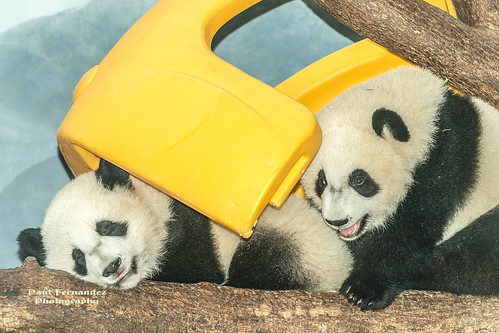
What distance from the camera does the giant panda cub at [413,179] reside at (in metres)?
3.04

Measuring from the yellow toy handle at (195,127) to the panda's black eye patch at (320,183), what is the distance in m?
0.28

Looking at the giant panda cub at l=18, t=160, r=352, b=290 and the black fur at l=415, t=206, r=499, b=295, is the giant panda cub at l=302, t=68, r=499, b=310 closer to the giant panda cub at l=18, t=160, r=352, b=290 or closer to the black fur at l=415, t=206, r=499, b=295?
the black fur at l=415, t=206, r=499, b=295

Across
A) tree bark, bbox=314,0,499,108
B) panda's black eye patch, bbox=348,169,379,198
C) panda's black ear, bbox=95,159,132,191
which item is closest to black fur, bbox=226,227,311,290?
panda's black eye patch, bbox=348,169,379,198

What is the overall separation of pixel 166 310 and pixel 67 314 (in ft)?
1.54

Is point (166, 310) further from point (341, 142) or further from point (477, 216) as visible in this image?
point (477, 216)

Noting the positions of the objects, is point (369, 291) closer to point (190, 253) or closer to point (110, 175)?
point (190, 253)

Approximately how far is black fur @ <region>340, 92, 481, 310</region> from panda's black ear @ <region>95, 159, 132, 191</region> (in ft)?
4.62

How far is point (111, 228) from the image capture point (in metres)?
3.08

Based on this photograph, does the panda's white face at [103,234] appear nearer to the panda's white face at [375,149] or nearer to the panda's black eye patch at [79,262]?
the panda's black eye patch at [79,262]

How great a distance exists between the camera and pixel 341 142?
311cm

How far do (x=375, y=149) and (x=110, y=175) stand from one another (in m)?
1.49

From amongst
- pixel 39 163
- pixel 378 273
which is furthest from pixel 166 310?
A: pixel 39 163

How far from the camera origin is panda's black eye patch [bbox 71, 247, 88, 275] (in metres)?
3.04

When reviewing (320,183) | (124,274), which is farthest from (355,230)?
(124,274)
